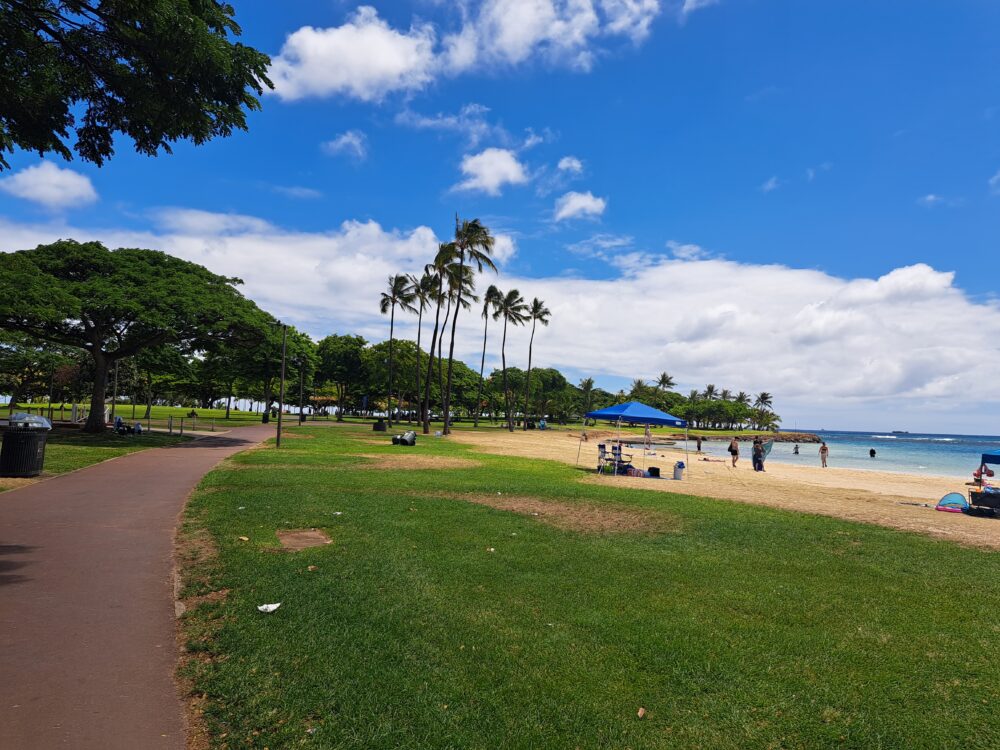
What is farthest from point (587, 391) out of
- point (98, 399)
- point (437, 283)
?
point (98, 399)

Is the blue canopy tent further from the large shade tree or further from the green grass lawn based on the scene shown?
the large shade tree

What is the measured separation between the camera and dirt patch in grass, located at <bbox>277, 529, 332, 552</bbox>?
24.6ft

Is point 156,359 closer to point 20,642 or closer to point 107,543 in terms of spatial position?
point 107,543

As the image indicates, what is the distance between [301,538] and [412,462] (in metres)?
11.6

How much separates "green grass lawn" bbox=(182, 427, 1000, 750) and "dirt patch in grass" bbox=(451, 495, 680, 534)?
0.49m

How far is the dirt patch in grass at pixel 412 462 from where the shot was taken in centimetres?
1800

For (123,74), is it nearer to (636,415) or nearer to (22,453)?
(22,453)

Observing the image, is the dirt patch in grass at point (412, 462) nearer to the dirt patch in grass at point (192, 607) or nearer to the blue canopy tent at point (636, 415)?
the blue canopy tent at point (636, 415)

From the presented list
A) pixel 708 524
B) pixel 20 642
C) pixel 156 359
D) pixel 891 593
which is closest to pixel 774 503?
pixel 708 524

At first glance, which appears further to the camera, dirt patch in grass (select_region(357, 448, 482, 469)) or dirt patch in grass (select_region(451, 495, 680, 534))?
dirt patch in grass (select_region(357, 448, 482, 469))

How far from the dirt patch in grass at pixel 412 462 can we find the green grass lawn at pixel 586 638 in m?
8.89

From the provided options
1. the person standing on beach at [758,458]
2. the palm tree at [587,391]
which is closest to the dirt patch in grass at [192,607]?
the person standing on beach at [758,458]

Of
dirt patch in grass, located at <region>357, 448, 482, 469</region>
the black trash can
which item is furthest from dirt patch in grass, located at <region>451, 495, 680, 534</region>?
the black trash can

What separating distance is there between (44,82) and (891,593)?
38.2 feet
